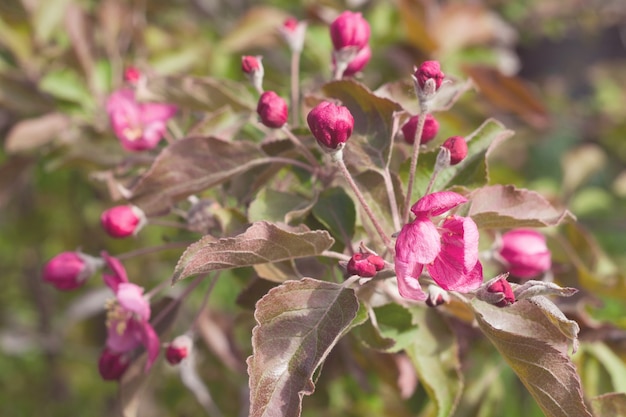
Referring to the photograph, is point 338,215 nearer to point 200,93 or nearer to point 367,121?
point 367,121

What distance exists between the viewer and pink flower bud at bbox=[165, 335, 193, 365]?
3.49 ft

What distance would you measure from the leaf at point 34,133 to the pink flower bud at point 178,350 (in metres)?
0.71

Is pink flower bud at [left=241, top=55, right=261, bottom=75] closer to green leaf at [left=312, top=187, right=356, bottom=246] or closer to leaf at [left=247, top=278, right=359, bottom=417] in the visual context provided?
green leaf at [left=312, top=187, right=356, bottom=246]

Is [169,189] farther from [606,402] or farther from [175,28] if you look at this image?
[175,28]

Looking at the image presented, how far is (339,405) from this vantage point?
73.2 inches

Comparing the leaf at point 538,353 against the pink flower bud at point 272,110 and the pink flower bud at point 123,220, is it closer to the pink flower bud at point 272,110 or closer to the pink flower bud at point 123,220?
the pink flower bud at point 272,110

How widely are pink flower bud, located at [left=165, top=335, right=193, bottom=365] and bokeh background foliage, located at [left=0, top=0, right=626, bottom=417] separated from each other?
0.33 ft

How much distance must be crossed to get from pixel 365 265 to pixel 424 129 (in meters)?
0.32

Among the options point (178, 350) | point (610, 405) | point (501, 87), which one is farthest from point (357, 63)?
point (501, 87)

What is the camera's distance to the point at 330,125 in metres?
0.85

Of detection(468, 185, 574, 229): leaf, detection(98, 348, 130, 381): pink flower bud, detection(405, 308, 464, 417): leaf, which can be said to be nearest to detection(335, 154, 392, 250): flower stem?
detection(468, 185, 574, 229): leaf

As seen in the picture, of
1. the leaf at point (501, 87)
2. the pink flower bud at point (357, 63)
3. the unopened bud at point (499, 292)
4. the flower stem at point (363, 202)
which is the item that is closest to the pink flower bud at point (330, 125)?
the flower stem at point (363, 202)

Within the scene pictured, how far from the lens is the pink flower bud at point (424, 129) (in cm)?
104

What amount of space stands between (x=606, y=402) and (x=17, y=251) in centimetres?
221
